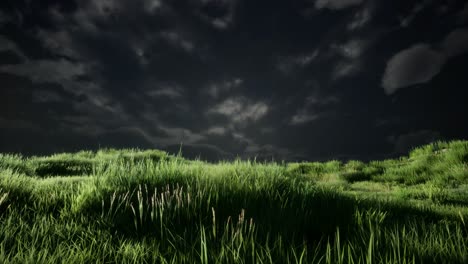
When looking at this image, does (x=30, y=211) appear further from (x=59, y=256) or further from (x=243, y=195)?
(x=243, y=195)

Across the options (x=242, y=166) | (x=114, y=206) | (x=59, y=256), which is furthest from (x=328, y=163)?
(x=59, y=256)

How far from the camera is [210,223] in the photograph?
3.16 meters

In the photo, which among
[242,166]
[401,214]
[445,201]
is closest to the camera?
[401,214]

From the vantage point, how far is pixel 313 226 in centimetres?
333

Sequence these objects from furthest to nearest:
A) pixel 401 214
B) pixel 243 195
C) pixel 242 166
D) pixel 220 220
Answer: pixel 242 166
pixel 401 214
pixel 243 195
pixel 220 220

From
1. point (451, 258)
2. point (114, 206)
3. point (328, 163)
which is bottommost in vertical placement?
point (451, 258)

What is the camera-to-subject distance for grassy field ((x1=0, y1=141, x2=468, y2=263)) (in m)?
2.31

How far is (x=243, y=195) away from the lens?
3869 millimetres

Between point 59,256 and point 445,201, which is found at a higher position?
point 445,201

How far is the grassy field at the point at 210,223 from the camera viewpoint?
7.57ft

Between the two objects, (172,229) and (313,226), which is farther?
(313,226)

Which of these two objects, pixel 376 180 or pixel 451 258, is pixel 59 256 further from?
pixel 376 180

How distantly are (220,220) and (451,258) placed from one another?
1925 mm

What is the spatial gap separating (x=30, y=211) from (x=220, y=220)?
1.96 meters
